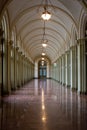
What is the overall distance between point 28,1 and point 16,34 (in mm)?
6351

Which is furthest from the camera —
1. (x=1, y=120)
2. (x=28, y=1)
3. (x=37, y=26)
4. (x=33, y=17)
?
(x=37, y=26)

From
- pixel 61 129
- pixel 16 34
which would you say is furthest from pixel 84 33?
pixel 61 129

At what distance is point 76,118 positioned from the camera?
332 inches

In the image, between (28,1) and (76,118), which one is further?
(28,1)

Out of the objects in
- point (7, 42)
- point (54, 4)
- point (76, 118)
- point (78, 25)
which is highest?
point (54, 4)

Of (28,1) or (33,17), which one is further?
(33,17)

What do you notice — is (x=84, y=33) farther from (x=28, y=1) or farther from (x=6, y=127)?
(x=6, y=127)

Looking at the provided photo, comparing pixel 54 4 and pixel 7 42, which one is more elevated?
pixel 54 4

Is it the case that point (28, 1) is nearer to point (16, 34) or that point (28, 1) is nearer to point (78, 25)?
point (78, 25)

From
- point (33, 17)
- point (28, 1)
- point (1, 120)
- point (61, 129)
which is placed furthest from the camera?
point (33, 17)

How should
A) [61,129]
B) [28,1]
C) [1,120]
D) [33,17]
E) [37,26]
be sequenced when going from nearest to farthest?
[61,129], [1,120], [28,1], [33,17], [37,26]

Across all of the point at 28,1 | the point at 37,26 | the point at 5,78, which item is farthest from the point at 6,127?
the point at 37,26

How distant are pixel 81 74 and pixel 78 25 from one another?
388 centimetres

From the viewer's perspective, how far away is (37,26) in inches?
1110
